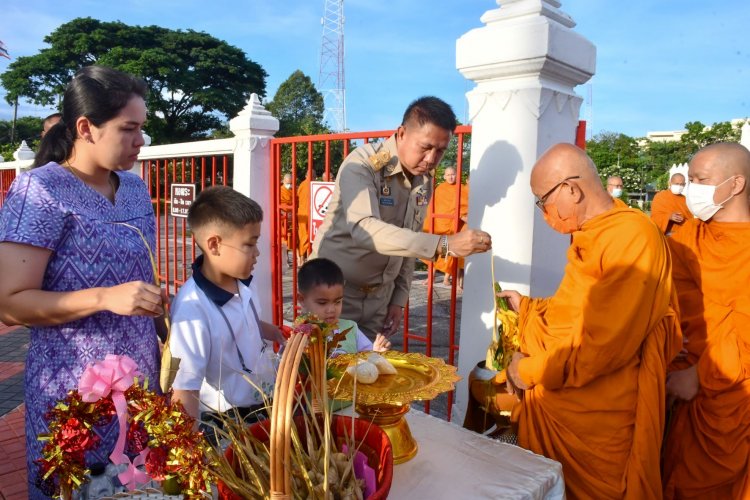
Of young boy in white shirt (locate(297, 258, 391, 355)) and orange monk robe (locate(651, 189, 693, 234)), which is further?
orange monk robe (locate(651, 189, 693, 234))

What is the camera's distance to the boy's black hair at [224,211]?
5.64ft

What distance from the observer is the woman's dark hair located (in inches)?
61.6

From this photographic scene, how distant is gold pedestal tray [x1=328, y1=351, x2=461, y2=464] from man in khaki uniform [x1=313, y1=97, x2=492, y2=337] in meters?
0.72

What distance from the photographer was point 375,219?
7.82 ft

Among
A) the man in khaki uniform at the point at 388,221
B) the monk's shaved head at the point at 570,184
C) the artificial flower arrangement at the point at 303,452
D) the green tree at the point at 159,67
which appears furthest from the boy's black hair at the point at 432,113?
the green tree at the point at 159,67

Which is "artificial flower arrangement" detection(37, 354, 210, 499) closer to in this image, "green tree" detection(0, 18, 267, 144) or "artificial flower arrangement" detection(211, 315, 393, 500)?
"artificial flower arrangement" detection(211, 315, 393, 500)

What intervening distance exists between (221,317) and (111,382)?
66 cm

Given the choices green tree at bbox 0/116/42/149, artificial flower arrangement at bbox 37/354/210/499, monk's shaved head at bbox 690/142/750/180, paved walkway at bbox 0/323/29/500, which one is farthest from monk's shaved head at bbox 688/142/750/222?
green tree at bbox 0/116/42/149

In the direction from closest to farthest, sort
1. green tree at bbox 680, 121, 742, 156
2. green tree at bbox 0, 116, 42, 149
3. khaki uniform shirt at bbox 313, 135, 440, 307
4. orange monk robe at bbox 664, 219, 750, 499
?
1. orange monk robe at bbox 664, 219, 750, 499
2. khaki uniform shirt at bbox 313, 135, 440, 307
3. green tree at bbox 680, 121, 742, 156
4. green tree at bbox 0, 116, 42, 149

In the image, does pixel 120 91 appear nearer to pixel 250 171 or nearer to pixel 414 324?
pixel 250 171

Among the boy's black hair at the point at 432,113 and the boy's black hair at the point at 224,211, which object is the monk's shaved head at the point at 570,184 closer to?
the boy's black hair at the point at 432,113

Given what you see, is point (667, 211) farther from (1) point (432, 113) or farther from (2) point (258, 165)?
(2) point (258, 165)

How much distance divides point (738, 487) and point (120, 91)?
292 centimetres

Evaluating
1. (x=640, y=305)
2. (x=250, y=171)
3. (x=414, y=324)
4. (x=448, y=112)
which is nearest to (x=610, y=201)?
(x=640, y=305)
